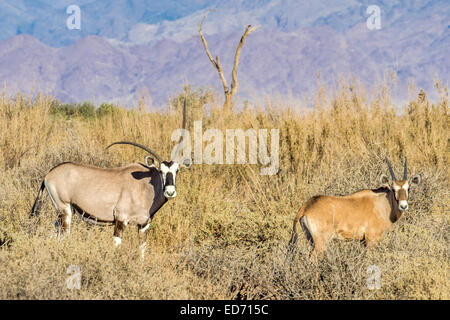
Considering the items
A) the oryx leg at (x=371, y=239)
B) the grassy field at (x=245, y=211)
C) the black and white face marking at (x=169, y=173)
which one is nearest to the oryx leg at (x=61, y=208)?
the grassy field at (x=245, y=211)

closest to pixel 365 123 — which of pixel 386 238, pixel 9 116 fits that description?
pixel 386 238

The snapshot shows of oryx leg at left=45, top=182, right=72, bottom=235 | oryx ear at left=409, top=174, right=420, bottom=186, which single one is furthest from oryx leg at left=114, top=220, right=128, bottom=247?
oryx ear at left=409, top=174, right=420, bottom=186

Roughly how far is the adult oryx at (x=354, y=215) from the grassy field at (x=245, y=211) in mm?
175

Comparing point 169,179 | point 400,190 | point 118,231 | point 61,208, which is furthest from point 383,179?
point 61,208

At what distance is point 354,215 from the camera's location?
22.1 ft

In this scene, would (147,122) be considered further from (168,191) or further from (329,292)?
(329,292)

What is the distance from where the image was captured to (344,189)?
8.70m

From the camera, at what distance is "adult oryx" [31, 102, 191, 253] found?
6.96m

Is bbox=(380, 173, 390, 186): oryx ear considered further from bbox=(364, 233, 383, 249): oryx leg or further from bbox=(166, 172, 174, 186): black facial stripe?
bbox=(166, 172, 174, 186): black facial stripe

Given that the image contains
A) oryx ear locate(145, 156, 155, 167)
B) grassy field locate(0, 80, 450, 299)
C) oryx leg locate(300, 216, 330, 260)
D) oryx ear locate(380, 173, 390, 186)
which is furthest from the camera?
oryx ear locate(145, 156, 155, 167)

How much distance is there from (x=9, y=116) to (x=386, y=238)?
28.1 feet

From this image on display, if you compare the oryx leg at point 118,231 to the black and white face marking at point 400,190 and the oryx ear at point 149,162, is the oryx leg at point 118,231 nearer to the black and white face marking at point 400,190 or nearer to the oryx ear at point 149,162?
the oryx ear at point 149,162

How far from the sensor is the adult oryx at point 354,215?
6.39 meters

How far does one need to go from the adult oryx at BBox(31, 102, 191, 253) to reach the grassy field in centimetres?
23
